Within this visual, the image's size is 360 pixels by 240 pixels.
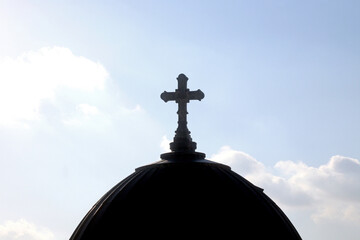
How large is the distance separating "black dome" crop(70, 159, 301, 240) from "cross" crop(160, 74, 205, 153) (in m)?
0.84

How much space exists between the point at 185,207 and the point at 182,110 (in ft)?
11.3

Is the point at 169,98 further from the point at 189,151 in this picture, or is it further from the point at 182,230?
the point at 182,230

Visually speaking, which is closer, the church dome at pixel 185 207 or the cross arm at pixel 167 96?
the church dome at pixel 185 207

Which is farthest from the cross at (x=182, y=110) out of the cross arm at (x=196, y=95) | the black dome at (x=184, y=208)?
the black dome at (x=184, y=208)

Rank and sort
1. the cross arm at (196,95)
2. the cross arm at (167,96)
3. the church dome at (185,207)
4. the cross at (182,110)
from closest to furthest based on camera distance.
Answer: the church dome at (185,207) < the cross at (182,110) < the cross arm at (196,95) < the cross arm at (167,96)

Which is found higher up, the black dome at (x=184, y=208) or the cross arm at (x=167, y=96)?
the cross arm at (x=167, y=96)

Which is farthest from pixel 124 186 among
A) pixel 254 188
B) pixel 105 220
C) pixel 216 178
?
pixel 254 188

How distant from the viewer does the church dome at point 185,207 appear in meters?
13.3

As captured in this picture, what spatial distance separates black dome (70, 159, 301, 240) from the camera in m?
13.3

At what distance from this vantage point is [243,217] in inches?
542

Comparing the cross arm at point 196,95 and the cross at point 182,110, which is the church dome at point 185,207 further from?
the cross arm at point 196,95

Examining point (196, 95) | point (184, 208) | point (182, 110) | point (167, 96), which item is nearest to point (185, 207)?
point (184, 208)

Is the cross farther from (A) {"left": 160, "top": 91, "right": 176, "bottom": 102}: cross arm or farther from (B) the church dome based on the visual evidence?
(B) the church dome

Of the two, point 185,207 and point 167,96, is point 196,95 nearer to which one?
point 167,96
